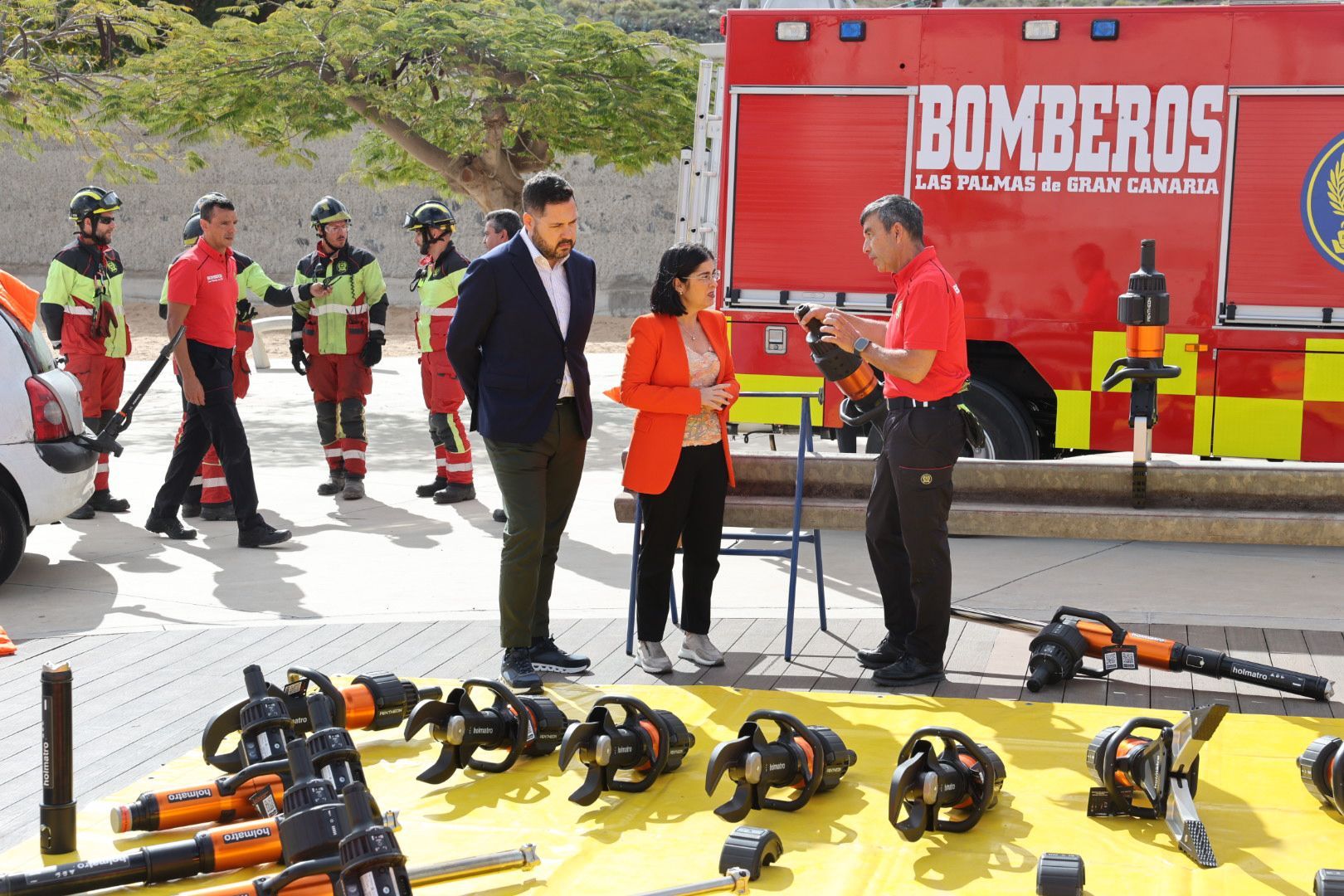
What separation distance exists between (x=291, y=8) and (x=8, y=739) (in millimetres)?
10131

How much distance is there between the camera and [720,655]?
616cm

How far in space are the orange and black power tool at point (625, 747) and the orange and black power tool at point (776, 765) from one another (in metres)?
0.23

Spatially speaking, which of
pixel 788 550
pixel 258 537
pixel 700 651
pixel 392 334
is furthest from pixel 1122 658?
pixel 392 334

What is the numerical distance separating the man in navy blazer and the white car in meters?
2.87

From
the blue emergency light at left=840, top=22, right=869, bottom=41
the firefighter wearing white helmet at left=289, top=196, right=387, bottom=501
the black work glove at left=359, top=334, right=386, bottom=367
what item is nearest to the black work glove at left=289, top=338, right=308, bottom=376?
the firefighter wearing white helmet at left=289, top=196, right=387, bottom=501

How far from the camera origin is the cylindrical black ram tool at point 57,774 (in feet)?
13.4

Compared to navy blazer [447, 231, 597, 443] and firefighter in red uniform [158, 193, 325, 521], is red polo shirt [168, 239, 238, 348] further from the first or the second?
navy blazer [447, 231, 597, 443]

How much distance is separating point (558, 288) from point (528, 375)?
1.26 ft

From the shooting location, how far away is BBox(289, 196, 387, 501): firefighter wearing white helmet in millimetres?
10367

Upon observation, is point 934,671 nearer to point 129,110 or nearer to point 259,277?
point 259,277

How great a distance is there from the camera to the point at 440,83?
45.9 feet

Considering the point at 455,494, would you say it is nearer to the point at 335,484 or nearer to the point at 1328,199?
the point at 335,484

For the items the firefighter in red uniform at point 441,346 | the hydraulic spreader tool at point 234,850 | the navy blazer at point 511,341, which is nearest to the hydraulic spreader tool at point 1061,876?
the hydraulic spreader tool at point 234,850

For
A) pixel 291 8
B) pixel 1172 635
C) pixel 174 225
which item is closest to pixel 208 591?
pixel 1172 635
